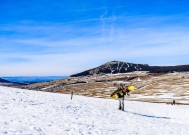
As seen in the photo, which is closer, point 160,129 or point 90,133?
point 90,133

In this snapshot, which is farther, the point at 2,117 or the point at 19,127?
the point at 2,117

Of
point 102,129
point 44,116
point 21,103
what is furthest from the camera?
point 21,103

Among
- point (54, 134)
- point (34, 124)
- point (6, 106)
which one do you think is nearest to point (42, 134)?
point (54, 134)

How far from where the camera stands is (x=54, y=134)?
18.4 metres

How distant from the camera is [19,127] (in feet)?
60.4

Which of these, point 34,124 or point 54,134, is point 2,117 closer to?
point 34,124

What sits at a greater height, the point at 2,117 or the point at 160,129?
the point at 2,117

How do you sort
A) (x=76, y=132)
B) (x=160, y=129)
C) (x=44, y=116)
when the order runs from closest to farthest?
(x=76, y=132) → (x=44, y=116) → (x=160, y=129)

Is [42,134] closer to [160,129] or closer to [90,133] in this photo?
[90,133]

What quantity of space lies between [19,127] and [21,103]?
10532 mm

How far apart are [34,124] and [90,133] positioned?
3970 mm

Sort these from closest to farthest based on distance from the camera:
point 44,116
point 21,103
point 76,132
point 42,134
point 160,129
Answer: point 42,134, point 76,132, point 44,116, point 160,129, point 21,103

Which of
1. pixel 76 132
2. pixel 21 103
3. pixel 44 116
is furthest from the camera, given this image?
pixel 21 103

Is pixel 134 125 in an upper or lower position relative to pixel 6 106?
lower
